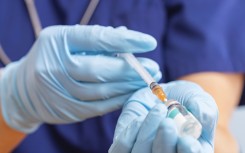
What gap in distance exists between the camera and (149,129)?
0.59 meters

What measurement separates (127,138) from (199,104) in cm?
11

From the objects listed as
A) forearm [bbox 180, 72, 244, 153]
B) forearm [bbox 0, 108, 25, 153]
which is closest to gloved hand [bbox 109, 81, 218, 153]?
forearm [bbox 180, 72, 244, 153]

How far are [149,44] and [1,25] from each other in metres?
0.37

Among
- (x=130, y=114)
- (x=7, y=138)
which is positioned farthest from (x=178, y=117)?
(x=7, y=138)

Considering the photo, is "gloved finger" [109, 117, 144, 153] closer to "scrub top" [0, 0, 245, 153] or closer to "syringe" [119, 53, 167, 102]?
"syringe" [119, 53, 167, 102]

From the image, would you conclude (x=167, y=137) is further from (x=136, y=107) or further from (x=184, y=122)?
(x=136, y=107)

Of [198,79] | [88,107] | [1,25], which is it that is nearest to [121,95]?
[88,107]

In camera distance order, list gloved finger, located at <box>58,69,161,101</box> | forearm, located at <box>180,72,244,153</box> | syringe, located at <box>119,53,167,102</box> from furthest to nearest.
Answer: forearm, located at <box>180,72,244,153</box>, gloved finger, located at <box>58,69,161,101</box>, syringe, located at <box>119,53,167,102</box>

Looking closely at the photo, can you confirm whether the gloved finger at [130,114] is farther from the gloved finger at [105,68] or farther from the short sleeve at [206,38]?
the short sleeve at [206,38]

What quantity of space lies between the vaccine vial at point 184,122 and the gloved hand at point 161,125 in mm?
12

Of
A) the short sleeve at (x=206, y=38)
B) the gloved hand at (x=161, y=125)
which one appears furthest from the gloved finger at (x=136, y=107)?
the short sleeve at (x=206, y=38)

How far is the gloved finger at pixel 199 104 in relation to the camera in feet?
2.03

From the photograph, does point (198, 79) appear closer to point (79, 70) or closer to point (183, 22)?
point (183, 22)

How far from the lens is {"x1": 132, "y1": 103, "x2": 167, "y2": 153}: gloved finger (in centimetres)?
58
